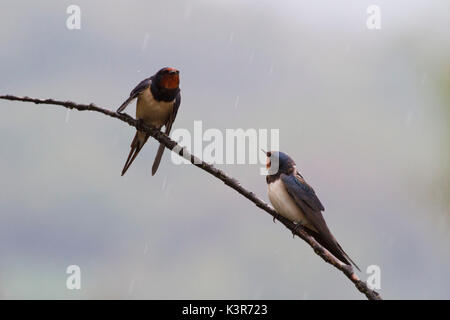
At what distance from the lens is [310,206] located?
14.7 feet

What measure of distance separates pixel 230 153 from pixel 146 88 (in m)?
3.68

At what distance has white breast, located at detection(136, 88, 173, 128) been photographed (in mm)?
5805

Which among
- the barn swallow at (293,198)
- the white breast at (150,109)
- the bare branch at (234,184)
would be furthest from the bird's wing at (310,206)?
the white breast at (150,109)

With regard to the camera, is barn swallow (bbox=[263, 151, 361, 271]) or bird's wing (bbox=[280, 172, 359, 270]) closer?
bird's wing (bbox=[280, 172, 359, 270])

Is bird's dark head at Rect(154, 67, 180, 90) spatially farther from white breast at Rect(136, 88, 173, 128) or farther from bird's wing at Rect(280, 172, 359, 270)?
bird's wing at Rect(280, 172, 359, 270)

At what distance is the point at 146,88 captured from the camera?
5.97m

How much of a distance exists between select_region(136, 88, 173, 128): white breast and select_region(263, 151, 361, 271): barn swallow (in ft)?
4.84

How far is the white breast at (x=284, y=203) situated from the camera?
4.36m

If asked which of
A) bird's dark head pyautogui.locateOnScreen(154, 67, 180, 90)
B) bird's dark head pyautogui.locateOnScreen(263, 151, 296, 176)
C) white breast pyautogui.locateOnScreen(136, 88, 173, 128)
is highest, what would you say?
bird's dark head pyautogui.locateOnScreen(154, 67, 180, 90)

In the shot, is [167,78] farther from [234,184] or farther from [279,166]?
[234,184]

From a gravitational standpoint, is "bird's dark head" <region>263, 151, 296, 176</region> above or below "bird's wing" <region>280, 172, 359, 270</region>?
above

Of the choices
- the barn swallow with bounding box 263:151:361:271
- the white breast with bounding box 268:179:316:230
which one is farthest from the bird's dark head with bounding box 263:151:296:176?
the white breast with bounding box 268:179:316:230
